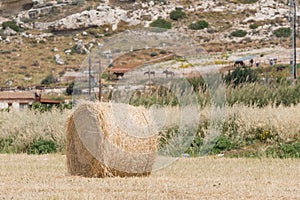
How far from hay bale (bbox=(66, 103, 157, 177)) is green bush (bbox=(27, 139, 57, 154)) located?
17.8ft

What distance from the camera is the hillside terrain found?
2277 inches

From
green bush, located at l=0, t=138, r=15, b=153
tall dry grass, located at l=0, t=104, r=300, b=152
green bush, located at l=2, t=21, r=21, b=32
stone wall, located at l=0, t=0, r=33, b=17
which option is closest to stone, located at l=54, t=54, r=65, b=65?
green bush, located at l=2, t=21, r=21, b=32

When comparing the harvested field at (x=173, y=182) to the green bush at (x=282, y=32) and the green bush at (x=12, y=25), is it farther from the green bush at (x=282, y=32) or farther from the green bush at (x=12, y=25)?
the green bush at (x=12, y=25)

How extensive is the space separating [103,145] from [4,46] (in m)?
55.0

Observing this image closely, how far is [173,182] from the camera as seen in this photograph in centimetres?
1030

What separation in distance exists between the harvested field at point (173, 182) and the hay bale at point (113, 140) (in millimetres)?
277

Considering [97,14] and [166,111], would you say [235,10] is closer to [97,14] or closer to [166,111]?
[97,14]

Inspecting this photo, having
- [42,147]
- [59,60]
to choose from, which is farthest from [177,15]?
[42,147]

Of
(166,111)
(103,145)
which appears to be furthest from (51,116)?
(103,145)

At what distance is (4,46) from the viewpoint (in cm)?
6462

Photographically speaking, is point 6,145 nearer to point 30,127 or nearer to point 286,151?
point 30,127

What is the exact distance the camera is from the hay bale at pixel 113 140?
434 inches

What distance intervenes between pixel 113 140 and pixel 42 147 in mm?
6001

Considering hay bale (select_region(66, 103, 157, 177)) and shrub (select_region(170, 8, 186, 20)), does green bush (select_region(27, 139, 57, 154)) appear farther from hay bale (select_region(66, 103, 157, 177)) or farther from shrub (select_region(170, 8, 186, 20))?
shrub (select_region(170, 8, 186, 20))
